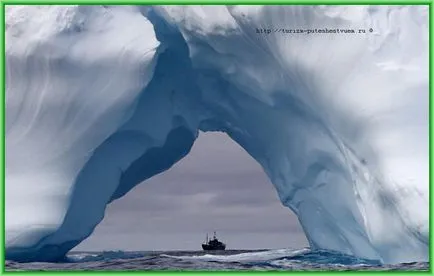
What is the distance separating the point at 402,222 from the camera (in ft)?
40.5

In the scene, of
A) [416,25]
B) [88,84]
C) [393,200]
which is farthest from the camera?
[88,84]

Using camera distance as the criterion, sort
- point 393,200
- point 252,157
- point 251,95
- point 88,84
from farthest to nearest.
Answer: point 252,157
point 251,95
point 88,84
point 393,200

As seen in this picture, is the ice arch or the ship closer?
the ice arch

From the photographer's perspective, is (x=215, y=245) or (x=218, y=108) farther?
(x=215, y=245)

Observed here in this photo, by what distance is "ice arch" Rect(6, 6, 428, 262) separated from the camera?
1266 centimetres

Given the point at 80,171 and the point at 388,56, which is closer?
the point at 388,56

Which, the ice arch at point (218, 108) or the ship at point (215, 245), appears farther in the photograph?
the ship at point (215, 245)

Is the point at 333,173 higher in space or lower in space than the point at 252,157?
lower

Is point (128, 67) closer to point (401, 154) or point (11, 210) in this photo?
point (11, 210)

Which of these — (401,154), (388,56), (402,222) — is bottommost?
(402,222)

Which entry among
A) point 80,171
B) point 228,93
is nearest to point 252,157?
point 228,93

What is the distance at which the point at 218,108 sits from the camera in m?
16.2

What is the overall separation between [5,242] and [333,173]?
18.5 ft

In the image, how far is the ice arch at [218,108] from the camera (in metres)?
12.7
